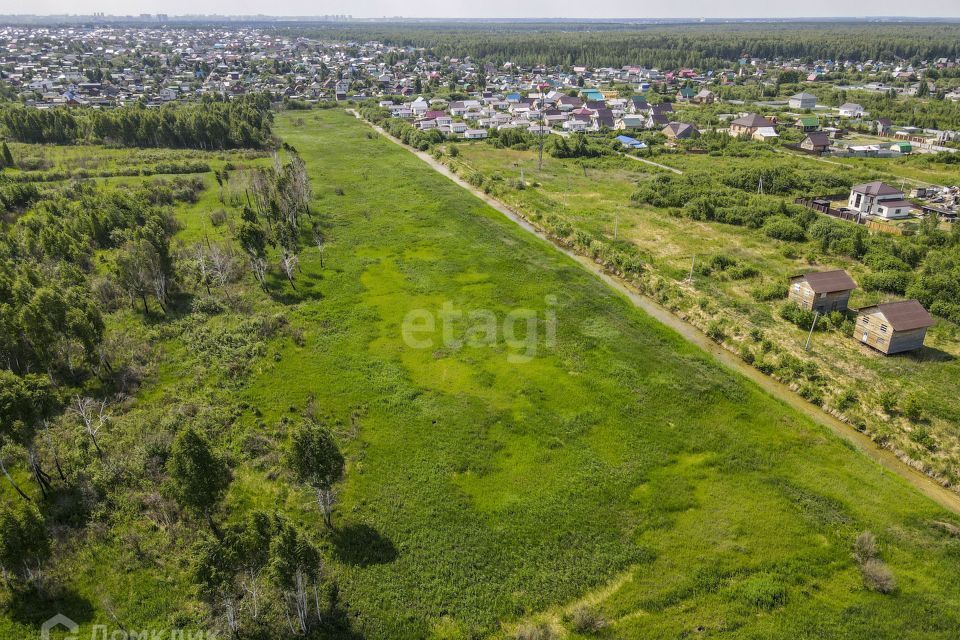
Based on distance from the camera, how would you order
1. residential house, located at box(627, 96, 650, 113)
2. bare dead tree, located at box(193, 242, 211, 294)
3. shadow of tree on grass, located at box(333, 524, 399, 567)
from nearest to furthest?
shadow of tree on grass, located at box(333, 524, 399, 567)
bare dead tree, located at box(193, 242, 211, 294)
residential house, located at box(627, 96, 650, 113)

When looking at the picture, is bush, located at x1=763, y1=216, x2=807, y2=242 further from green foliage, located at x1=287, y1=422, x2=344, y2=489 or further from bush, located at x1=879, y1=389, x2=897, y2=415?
green foliage, located at x1=287, y1=422, x2=344, y2=489

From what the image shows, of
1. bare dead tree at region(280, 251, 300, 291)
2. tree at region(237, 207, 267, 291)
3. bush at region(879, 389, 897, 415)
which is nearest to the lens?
bush at region(879, 389, 897, 415)

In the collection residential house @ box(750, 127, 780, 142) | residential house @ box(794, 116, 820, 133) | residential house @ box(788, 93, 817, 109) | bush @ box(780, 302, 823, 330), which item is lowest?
bush @ box(780, 302, 823, 330)

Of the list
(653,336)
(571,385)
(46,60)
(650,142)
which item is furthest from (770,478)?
(46,60)

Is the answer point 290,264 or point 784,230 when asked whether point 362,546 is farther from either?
point 784,230

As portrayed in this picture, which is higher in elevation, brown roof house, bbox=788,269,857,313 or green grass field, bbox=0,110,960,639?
brown roof house, bbox=788,269,857,313

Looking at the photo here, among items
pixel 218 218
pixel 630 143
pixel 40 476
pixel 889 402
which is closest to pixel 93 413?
pixel 40 476

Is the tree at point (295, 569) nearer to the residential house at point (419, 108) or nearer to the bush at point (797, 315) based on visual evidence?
the bush at point (797, 315)

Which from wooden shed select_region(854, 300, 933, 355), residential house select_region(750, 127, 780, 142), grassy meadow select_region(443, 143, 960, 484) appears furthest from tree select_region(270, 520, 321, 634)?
residential house select_region(750, 127, 780, 142)
